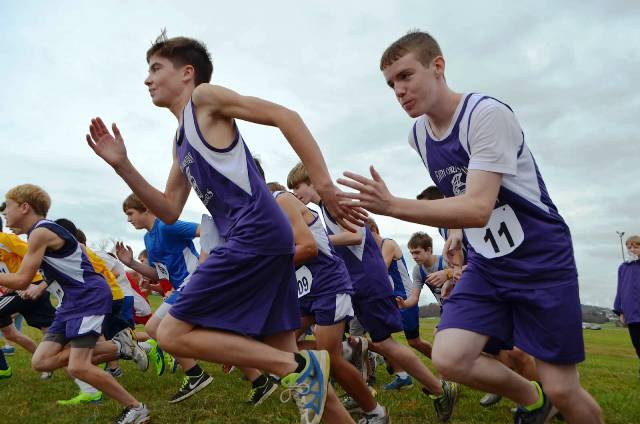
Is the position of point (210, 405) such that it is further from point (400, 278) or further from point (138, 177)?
point (400, 278)

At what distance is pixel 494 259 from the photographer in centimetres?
328

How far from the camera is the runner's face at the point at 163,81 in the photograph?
368cm

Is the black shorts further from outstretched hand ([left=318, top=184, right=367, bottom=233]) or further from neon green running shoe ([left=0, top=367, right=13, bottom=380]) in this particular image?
outstretched hand ([left=318, top=184, right=367, bottom=233])

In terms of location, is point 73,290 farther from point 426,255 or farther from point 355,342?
point 426,255

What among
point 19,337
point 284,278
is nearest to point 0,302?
point 19,337

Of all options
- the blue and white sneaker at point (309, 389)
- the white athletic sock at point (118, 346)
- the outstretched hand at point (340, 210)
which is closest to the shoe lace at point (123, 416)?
the blue and white sneaker at point (309, 389)

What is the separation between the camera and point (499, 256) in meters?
3.25

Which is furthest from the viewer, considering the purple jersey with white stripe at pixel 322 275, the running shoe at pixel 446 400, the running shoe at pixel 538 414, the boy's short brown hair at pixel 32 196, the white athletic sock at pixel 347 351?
the white athletic sock at pixel 347 351

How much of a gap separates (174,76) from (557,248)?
8.49 ft

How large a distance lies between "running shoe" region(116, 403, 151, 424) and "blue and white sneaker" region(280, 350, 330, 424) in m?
2.15

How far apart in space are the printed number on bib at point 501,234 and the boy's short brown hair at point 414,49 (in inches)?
38.7

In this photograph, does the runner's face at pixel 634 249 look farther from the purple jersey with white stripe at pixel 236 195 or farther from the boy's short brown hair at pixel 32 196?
the boy's short brown hair at pixel 32 196

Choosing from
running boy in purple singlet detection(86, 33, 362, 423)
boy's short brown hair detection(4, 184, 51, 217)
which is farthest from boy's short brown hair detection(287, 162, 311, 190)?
boy's short brown hair detection(4, 184, 51, 217)

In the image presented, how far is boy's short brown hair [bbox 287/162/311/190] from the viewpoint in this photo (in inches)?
224
